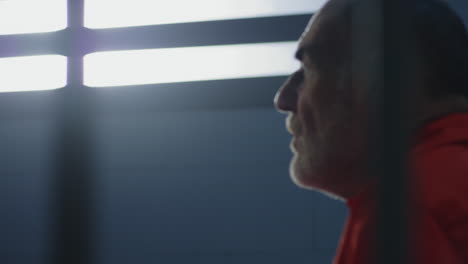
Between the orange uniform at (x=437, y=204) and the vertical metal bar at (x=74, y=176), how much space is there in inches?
11.4

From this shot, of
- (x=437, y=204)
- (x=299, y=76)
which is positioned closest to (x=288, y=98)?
(x=299, y=76)

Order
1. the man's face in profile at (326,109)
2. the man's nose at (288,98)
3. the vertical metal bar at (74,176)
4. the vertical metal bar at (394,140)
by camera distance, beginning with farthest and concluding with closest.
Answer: the man's nose at (288,98), the man's face in profile at (326,109), the vertical metal bar at (74,176), the vertical metal bar at (394,140)

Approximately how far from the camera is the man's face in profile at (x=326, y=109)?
99cm

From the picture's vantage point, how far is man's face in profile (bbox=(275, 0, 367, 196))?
0.99m

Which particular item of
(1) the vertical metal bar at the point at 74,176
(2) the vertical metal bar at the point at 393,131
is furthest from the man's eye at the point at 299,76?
(2) the vertical metal bar at the point at 393,131

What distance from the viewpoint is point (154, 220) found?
575 cm

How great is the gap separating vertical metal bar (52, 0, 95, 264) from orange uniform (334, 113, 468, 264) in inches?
11.4

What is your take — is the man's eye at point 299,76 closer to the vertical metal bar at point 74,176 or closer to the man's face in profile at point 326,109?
the man's face in profile at point 326,109

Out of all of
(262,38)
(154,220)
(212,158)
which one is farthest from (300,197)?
(262,38)

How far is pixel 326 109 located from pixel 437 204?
0.84ft

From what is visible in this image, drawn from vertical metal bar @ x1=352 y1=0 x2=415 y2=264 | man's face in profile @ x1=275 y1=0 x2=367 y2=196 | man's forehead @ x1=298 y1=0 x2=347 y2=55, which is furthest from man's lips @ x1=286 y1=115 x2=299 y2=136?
vertical metal bar @ x1=352 y1=0 x2=415 y2=264

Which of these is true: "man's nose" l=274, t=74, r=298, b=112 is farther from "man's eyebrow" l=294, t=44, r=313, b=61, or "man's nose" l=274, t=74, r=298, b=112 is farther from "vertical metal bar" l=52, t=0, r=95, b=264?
"vertical metal bar" l=52, t=0, r=95, b=264

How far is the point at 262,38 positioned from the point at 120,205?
172 inches

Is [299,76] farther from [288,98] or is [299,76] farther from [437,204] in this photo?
[437,204]
